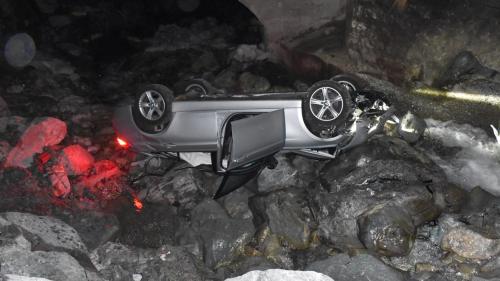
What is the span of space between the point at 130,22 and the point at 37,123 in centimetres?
596

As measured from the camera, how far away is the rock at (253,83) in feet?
27.2

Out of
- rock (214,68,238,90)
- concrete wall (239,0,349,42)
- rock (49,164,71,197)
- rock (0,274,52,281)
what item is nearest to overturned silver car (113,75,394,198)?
rock (49,164,71,197)

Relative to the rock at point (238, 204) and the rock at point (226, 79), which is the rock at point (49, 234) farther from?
the rock at point (226, 79)

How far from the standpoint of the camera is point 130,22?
39.7 feet

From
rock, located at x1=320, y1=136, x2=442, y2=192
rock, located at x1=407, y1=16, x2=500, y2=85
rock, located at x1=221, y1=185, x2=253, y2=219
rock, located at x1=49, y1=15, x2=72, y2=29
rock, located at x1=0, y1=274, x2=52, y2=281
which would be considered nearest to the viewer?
rock, located at x1=0, y1=274, x2=52, y2=281

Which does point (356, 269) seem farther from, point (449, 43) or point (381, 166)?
point (449, 43)

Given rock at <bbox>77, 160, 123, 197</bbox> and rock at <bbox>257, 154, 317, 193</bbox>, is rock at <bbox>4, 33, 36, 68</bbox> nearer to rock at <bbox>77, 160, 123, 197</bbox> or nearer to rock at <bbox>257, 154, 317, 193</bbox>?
rock at <bbox>77, 160, 123, 197</bbox>

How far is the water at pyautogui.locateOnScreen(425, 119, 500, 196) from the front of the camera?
234 inches

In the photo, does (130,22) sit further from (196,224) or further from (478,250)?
(478,250)

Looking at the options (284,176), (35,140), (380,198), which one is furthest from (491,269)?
(35,140)

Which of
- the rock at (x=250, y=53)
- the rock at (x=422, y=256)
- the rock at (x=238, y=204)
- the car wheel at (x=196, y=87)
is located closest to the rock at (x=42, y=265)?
the rock at (x=238, y=204)

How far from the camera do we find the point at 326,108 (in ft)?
17.8

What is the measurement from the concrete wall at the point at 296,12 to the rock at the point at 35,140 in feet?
13.2

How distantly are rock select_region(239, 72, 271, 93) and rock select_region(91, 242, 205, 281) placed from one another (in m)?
4.06
